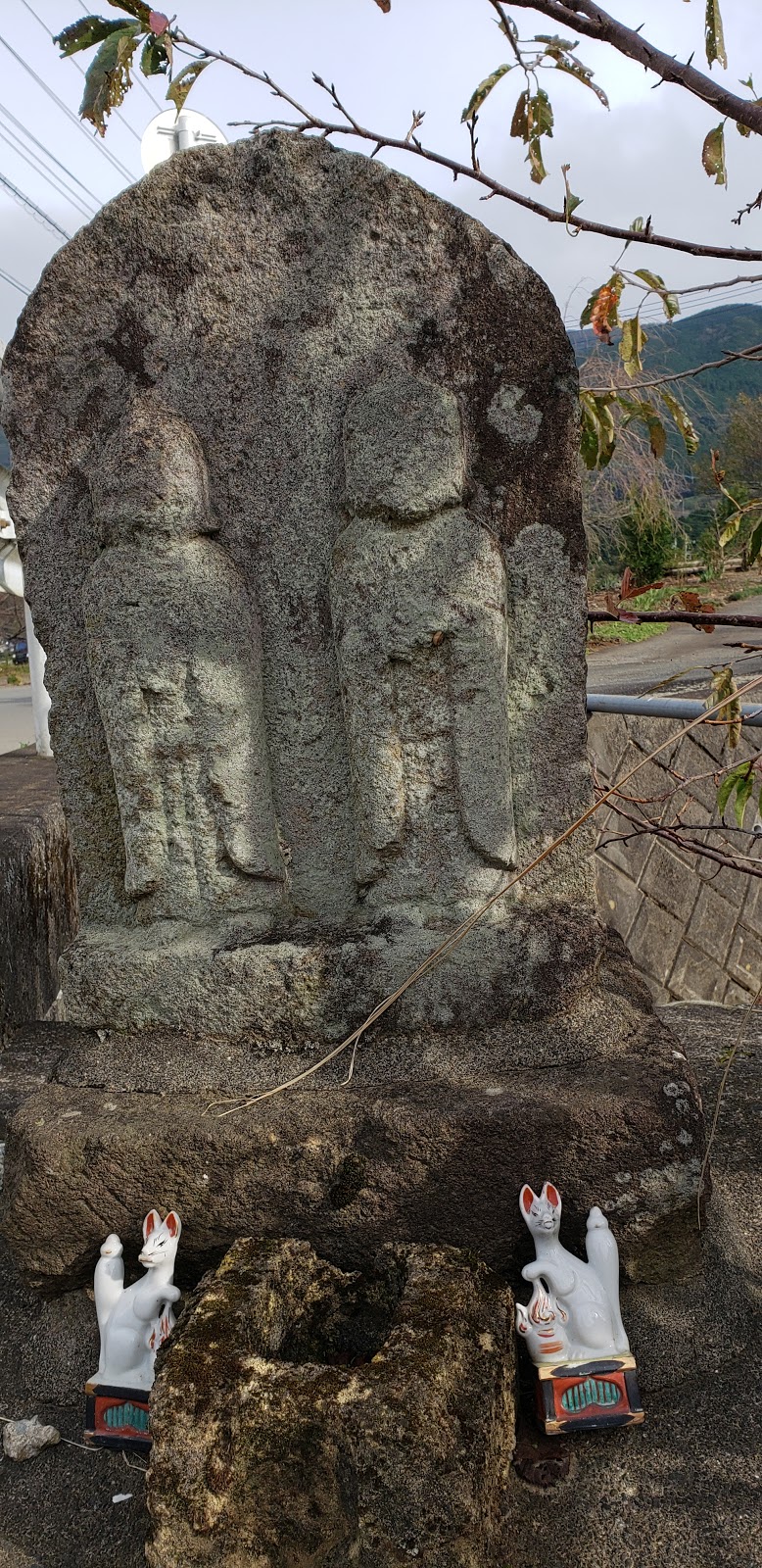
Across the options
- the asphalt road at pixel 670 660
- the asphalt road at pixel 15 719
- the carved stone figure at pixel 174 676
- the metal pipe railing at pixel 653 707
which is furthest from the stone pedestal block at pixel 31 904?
the asphalt road at pixel 15 719

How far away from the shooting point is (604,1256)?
2182mm

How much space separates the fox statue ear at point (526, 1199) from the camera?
7.20ft

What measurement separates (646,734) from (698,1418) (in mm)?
3343

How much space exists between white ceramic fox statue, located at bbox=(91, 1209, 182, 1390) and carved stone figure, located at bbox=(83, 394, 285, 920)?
31.0 inches

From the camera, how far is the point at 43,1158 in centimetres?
241

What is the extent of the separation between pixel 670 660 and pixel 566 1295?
22.7 feet

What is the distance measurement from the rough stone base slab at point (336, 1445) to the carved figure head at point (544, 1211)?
213 mm

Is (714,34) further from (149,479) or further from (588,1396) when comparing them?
(588,1396)

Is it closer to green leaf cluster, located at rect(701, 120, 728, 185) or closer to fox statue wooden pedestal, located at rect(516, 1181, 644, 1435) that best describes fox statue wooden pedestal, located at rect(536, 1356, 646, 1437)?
fox statue wooden pedestal, located at rect(516, 1181, 644, 1435)

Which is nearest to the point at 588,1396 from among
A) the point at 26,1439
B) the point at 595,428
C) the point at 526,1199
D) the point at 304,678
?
the point at 526,1199

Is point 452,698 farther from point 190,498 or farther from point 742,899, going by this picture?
point 742,899

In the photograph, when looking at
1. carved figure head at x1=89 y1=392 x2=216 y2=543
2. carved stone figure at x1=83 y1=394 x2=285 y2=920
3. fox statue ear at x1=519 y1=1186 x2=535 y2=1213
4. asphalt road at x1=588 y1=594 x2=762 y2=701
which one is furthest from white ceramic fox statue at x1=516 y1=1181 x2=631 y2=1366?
asphalt road at x1=588 y1=594 x2=762 y2=701

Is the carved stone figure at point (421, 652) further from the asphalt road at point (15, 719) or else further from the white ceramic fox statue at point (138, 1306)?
the asphalt road at point (15, 719)

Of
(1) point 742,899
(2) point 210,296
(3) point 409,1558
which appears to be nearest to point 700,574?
(1) point 742,899
